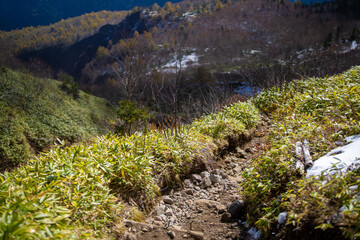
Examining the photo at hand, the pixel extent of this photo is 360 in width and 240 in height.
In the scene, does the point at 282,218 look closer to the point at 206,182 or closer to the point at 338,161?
the point at 338,161

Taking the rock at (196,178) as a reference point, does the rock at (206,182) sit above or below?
below

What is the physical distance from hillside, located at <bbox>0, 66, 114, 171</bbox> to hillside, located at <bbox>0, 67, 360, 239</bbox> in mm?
7458

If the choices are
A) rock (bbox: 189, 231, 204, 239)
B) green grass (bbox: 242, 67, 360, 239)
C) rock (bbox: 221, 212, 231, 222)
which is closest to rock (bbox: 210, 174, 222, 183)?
green grass (bbox: 242, 67, 360, 239)

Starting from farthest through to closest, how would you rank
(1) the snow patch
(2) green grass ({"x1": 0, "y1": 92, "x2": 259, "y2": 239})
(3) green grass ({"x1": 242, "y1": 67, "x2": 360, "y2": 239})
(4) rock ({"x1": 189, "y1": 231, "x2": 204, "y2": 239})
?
(4) rock ({"x1": 189, "y1": 231, "x2": 204, "y2": 239}) → (1) the snow patch → (3) green grass ({"x1": 242, "y1": 67, "x2": 360, "y2": 239}) → (2) green grass ({"x1": 0, "y1": 92, "x2": 259, "y2": 239})

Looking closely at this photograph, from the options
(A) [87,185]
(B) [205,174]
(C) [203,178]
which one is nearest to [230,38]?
(B) [205,174]

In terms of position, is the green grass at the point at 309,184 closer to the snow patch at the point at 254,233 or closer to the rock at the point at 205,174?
the snow patch at the point at 254,233

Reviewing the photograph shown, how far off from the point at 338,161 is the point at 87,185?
8.59ft

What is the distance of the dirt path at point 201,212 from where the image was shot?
7.75 ft

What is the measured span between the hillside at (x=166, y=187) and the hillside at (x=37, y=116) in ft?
24.5

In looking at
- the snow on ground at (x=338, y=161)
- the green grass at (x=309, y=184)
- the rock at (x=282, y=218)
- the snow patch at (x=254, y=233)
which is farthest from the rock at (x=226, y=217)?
the snow on ground at (x=338, y=161)

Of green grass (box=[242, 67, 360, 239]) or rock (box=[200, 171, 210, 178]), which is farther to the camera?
rock (box=[200, 171, 210, 178])

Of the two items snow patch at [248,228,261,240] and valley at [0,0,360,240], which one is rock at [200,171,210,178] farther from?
snow patch at [248,228,261,240]

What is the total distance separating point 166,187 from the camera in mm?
3287

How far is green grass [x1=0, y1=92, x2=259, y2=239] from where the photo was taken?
1393mm
